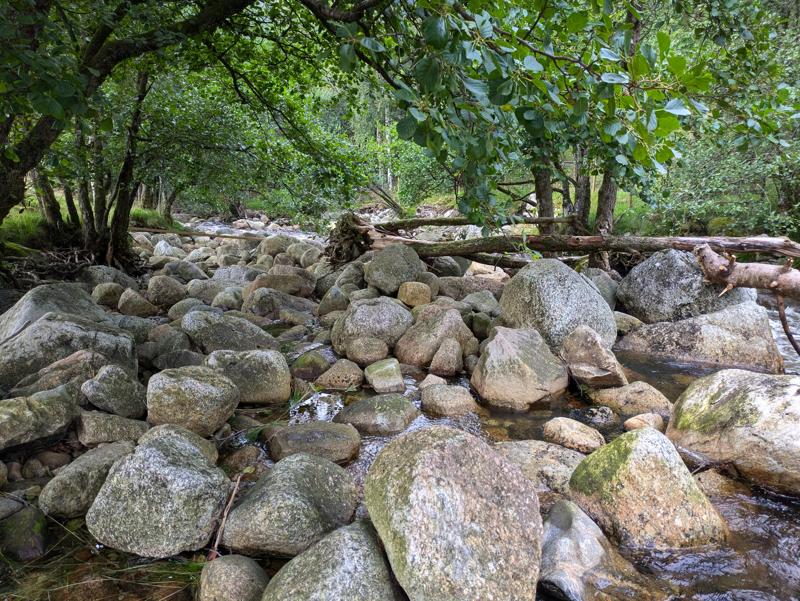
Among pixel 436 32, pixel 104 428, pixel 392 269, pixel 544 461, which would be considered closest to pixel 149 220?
pixel 392 269

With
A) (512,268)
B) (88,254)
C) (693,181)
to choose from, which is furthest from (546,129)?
(88,254)

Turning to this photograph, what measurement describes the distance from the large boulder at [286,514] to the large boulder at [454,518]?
0.59m

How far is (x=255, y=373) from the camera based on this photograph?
5.28 metres

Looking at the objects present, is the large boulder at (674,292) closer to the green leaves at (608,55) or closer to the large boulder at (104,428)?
the green leaves at (608,55)

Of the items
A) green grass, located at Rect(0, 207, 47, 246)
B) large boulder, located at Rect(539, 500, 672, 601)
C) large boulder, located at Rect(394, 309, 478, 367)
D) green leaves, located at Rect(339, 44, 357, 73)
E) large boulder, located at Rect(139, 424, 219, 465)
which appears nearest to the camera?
green leaves, located at Rect(339, 44, 357, 73)

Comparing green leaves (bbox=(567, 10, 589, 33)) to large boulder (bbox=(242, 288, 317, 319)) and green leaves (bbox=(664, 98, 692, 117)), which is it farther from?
large boulder (bbox=(242, 288, 317, 319))

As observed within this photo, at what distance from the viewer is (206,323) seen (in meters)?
6.39

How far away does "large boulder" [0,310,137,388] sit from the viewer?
15.5 ft

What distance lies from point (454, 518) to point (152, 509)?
189 cm

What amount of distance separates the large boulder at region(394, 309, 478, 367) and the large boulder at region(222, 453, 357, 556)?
3464 millimetres

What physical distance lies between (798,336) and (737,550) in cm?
635

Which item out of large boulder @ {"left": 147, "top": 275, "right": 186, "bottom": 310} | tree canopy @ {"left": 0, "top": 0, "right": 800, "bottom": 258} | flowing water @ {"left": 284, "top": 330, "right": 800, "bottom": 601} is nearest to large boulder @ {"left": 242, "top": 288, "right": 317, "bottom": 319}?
large boulder @ {"left": 147, "top": 275, "right": 186, "bottom": 310}

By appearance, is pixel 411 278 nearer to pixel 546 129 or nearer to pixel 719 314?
pixel 719 314

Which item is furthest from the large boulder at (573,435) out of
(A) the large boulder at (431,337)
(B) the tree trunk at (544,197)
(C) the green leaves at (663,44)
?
(B) the tree trunk at (544,197)
